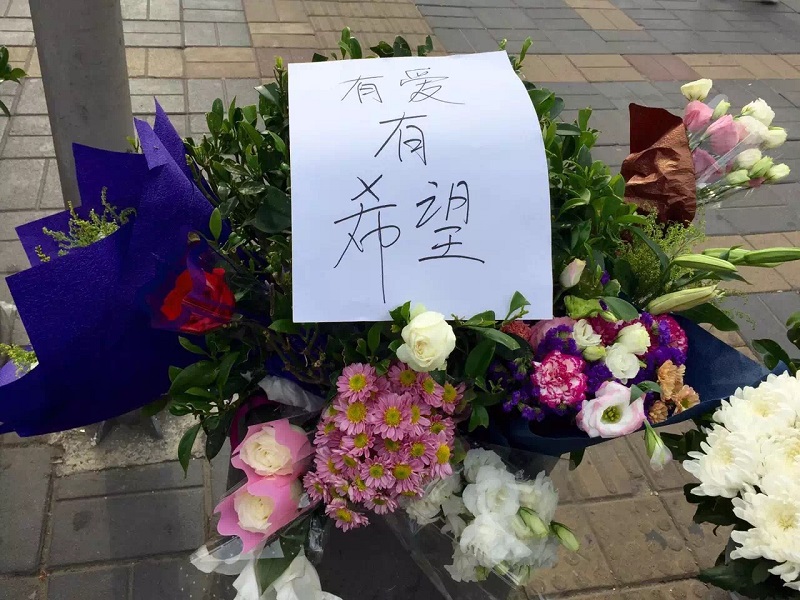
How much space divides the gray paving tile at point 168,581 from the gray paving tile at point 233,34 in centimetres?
316

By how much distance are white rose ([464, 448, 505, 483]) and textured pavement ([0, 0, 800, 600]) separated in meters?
0.23

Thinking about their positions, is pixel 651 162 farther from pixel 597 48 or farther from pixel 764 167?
pixel 597 48

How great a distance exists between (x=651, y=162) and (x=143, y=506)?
5.18ft

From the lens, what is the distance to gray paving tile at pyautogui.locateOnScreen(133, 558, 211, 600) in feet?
5.77

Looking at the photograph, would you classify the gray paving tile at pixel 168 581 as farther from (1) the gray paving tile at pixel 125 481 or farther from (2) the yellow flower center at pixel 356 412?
(2) the yellow flower center at pixel 356 412

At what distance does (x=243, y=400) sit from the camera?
3.33 ft

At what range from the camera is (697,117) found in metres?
1.18

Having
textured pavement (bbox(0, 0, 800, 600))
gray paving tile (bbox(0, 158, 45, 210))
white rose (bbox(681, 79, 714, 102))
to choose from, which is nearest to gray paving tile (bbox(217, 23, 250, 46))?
textured pavement (bbox(0, 0, 800, 600))

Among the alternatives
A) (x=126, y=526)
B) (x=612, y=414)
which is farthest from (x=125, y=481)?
(x=612, y=414)

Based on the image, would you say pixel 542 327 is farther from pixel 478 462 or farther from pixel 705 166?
pixel 705 166

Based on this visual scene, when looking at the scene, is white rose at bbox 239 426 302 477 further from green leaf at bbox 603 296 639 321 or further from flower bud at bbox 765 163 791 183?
flower bud at bbox 765 163 791 183

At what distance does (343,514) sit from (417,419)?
16 cm

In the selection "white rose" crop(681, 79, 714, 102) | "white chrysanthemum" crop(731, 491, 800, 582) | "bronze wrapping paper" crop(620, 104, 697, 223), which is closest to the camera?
"white chrysanthemum" crop(731, 491, 800, 582)

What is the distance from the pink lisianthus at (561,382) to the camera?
2.83ft
